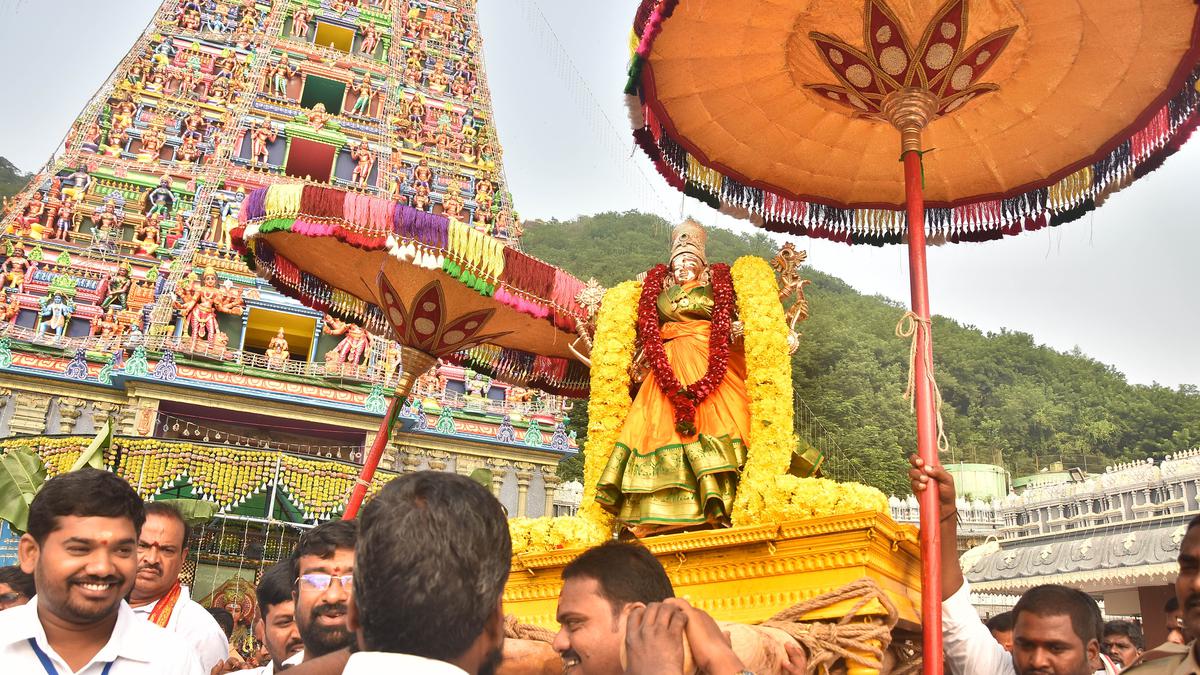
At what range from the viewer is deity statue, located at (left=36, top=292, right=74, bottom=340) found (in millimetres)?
16922

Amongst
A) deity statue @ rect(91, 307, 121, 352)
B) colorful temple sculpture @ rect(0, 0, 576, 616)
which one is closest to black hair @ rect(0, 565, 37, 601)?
colorful temple sculpture @ rect(0, 0, 576, 616)

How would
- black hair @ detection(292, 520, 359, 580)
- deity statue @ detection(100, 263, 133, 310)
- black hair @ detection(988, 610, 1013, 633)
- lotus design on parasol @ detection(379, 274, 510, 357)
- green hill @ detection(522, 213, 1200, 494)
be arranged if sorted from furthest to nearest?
green hill @ detection(522, 213, 1200, 494), deity statue @ detection(100, 263, 133, 310), lotus design on parasol @ detection(379, 274, 510, 357), black hair @ detection(988, 610, 1013, 633), black hair @ detection(292, 520, 359, 580)

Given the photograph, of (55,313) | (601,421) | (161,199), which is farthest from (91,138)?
(601,421)

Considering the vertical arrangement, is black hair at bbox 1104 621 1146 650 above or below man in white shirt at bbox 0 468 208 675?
below

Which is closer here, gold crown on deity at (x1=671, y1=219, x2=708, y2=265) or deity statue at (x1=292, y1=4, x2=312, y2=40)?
gold crown on deity at (x1=671, y1=219, x2=708, y2=265)

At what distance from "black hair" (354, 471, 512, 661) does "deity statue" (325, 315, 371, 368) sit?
16.8 meters

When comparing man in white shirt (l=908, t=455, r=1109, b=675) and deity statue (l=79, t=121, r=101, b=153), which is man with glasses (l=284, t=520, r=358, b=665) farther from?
Answer: deity statue (l=79, t=121, r=101, b=153)

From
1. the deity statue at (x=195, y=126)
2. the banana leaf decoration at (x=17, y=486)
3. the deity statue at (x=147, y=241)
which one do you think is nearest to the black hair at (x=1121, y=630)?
the banana leaf decoration at (x=17, y=486)

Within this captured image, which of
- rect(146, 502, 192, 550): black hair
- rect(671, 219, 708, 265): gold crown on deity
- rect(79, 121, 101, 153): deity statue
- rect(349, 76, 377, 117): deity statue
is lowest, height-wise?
rect(146, 502, 192, 550): black hair

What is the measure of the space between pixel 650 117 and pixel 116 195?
18.3 metres

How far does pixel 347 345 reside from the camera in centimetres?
1809

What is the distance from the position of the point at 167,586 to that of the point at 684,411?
290 cm

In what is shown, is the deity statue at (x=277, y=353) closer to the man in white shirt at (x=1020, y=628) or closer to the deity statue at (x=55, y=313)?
the deity statue at (x=55, y=313)

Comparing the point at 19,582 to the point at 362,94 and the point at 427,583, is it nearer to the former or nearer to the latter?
the point at 427,583
